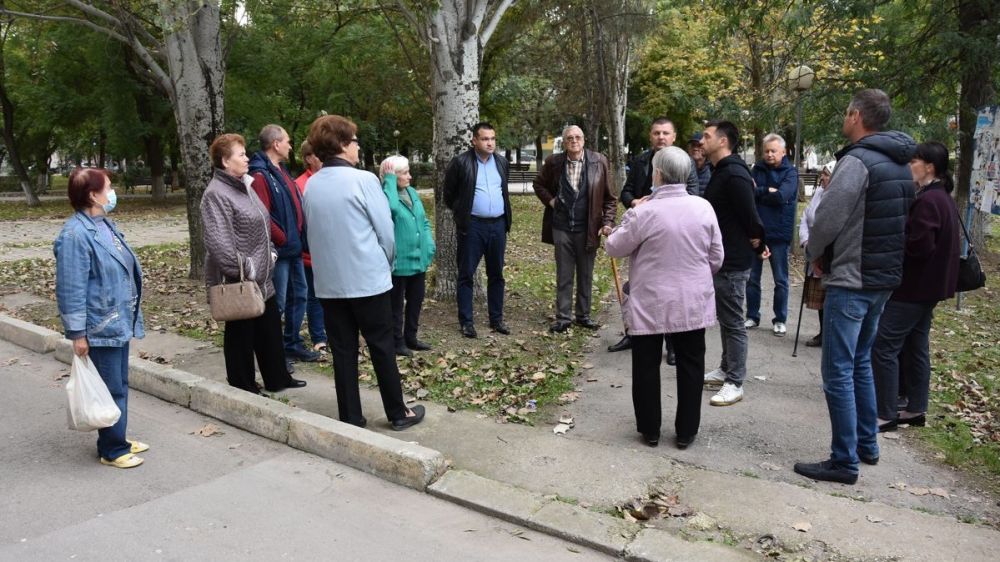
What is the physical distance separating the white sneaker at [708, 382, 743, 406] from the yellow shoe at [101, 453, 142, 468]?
4007 millimetres

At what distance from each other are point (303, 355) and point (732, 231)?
397 cm

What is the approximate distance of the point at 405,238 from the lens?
6766 mm

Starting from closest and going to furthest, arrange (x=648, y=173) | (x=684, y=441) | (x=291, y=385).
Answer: (x=684, y=441) < (x=291, y=385) < (x=648, y=173)

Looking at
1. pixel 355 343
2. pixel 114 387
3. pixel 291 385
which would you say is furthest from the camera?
pixel 291 385

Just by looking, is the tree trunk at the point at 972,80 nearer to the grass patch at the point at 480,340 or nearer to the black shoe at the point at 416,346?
the grass patch at the point at 480,340

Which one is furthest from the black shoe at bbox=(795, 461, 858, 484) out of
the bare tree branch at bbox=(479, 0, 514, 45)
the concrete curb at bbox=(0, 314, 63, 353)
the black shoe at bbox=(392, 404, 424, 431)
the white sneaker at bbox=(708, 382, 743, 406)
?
the concrete curb at bbox=(0, 314, 63, 353)

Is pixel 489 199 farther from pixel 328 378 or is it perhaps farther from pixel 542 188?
pixel 328 378

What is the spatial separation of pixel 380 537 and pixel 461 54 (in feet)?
19.3

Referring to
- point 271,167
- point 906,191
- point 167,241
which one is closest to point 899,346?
point 906,191

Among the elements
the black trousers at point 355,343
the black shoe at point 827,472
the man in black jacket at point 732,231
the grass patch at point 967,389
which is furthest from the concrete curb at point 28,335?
the grass patch at point 967,389

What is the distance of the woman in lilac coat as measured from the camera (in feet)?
15.6

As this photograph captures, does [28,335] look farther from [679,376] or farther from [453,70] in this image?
[679,376]

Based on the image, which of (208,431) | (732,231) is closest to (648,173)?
(732,231)

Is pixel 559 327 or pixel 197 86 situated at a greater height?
pixel 197 86
